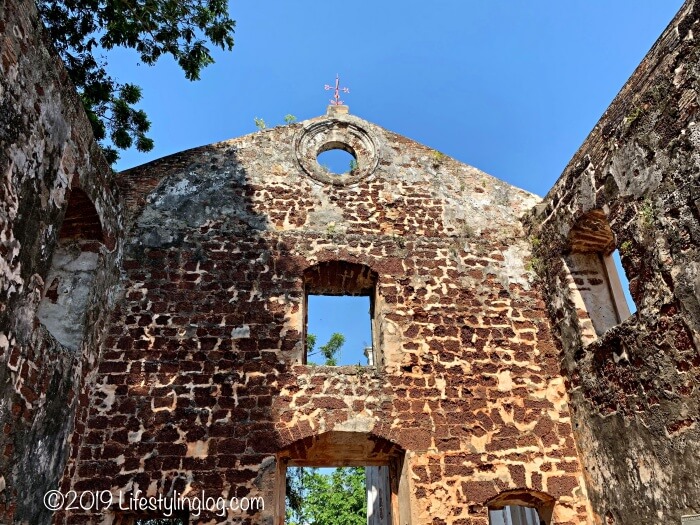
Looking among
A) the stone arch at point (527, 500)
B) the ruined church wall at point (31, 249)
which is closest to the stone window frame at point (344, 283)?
the stone arch at point (527, 500)

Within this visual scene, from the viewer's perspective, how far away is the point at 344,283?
7602mm

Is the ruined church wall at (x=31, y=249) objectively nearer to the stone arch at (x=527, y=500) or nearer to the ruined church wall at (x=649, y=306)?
the stone arch at (x=527, y=500)

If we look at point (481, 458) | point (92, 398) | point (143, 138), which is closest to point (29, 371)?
point (92, 398)

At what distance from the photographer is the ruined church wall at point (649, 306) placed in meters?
4.52

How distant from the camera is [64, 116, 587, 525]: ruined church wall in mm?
5836

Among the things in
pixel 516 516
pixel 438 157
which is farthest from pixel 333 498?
pixel 438 157

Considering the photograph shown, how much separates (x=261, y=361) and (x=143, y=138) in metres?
4.96

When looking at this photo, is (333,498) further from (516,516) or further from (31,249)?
(31,249)

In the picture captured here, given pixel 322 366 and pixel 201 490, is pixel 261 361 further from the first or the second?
pixel 201 490

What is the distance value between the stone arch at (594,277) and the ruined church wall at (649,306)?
0.06 m

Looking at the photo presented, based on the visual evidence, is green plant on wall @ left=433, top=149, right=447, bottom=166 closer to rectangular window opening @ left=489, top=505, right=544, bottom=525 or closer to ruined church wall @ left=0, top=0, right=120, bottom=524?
ruined church wall @ left=0, top=0, right=120, bottom=524

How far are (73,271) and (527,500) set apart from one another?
6038 millimetres

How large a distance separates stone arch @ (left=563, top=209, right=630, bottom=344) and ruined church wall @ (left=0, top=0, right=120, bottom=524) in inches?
231

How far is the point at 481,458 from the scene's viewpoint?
237 inches
